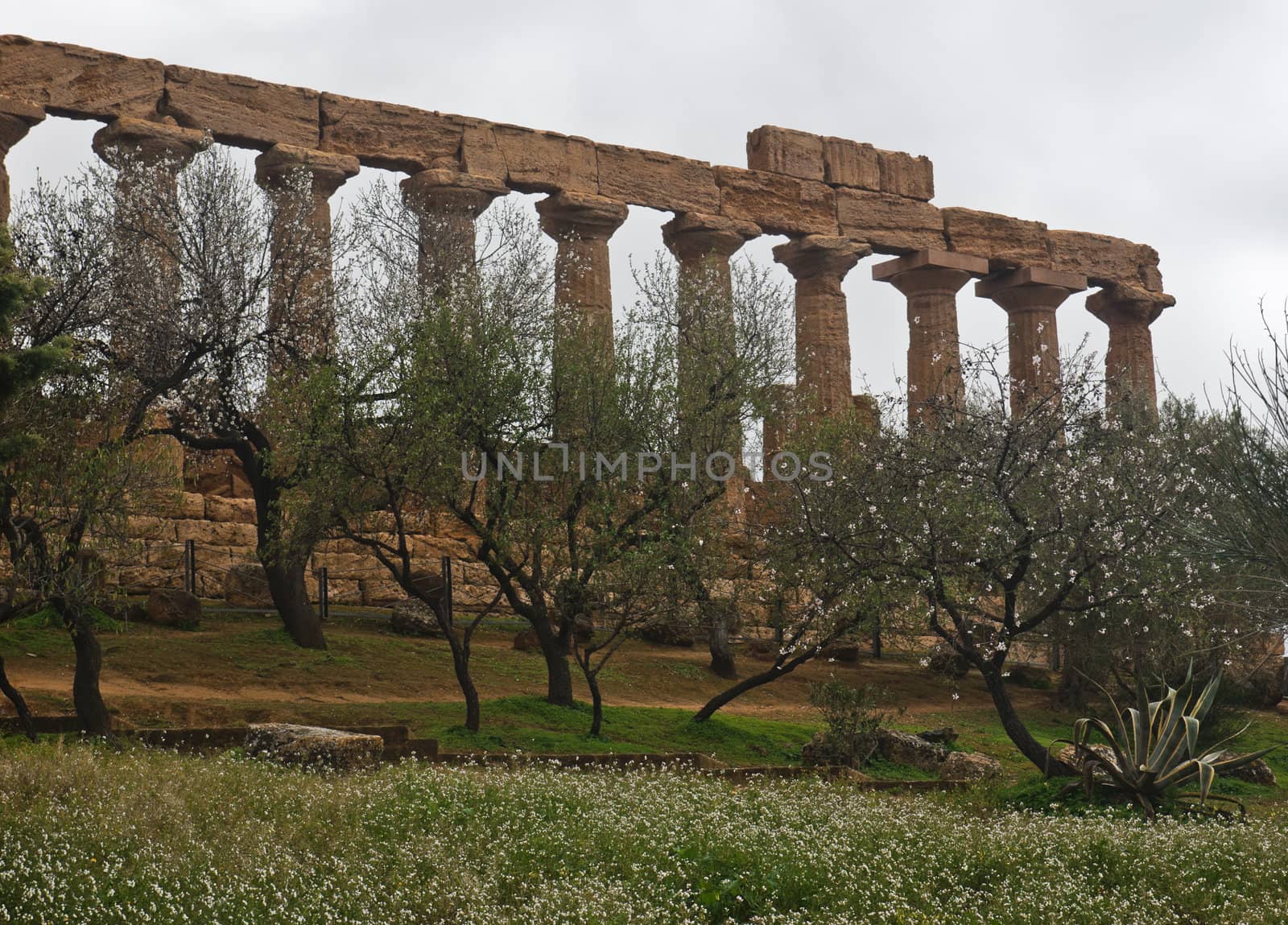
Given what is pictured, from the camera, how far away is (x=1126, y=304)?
41.3 metres

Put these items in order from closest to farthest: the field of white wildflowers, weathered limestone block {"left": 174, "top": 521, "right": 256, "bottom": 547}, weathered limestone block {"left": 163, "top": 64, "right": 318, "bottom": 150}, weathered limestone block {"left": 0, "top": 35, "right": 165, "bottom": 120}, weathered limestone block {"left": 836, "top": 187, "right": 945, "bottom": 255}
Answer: the field of white wildflowers
weathered limestone block {"left": 0, "top": 35, "right": 165, "bottom": 120}
weathered limestone block {"left": 163, "top": 64, "right": 318, "bottom": 150}
weathered limestone block {"left": 174, "top": 521, "right": 256, "bottom": 547}
weathered limestone block {"left": 836, "top": 187, "right": 945, "bottom": 255}

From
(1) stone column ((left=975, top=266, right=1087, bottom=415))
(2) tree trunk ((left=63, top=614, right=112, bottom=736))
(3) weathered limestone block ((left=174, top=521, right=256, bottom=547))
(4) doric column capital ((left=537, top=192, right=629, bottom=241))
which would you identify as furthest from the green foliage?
(1) stone column ((left=975, top=266, right=1087, bottom=415))

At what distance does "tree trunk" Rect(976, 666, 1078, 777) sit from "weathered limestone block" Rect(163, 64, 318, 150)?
1713 centimetres

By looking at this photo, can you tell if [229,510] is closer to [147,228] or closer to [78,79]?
[147,228]

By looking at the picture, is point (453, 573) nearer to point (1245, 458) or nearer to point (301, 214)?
point (301, 214)

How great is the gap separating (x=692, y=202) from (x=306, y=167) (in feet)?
29.5

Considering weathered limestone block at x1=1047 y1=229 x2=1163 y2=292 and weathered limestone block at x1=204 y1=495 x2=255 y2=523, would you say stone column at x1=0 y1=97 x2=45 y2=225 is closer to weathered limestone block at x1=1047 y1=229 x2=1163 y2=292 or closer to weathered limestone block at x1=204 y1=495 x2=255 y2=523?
weathered limestone block at x1=204 y1=495 x2=255 y2=523

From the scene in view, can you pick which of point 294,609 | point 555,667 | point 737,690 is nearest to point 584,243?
point 294,609

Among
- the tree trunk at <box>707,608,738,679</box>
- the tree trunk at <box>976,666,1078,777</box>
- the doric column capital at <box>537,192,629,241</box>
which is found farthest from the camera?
the doric column capital at <box>537,192,629,241</box>

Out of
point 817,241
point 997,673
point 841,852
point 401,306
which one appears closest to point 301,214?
point 401,306

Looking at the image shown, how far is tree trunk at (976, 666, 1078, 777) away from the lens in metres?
18.6

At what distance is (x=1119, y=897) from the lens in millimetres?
11891

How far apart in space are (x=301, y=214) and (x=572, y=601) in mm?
9748

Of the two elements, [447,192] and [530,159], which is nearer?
[447,192]
